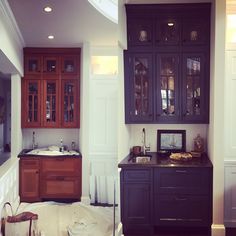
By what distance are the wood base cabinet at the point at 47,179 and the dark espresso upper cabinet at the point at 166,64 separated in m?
1.68

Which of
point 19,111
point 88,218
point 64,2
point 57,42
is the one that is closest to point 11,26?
point 64,2

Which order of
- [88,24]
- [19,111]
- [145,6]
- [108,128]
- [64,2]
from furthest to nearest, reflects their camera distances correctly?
[19,111]
[108,128]
[88,24]
[145,6]
[64,2]

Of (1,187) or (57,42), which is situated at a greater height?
(57,42)

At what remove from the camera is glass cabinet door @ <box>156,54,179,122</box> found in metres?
3.44

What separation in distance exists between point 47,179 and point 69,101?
1154mm

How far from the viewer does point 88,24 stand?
3775 millimetres

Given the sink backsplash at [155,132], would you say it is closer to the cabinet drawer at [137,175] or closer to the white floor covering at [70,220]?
the cabinet drawer at [137,175]

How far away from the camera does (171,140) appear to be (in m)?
3.70

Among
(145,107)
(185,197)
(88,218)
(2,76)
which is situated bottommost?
(88,218)

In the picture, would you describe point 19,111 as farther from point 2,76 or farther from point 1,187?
point 1,187

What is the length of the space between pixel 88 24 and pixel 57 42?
1041 millimetres

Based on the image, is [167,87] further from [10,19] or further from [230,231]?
[10,19]

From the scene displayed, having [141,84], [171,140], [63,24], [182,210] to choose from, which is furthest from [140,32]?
[182,210]

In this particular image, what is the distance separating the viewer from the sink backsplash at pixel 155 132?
144 inches
